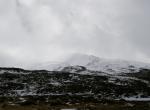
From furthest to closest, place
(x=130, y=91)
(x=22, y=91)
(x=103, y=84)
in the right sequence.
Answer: (x=103, y=84), (x=130, y=91), (x=22, y=91)

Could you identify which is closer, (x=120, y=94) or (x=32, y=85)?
(x=120, y=94)

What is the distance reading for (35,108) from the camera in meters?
55.4

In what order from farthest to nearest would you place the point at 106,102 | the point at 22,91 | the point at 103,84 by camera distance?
1. the point at 103,84
2. the point at 22,91
3. the point at 106,102

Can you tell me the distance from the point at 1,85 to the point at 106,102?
46.3 meters

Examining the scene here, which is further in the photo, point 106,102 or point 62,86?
point 62,86

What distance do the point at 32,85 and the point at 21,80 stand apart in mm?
13371

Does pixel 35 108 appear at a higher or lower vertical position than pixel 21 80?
lower

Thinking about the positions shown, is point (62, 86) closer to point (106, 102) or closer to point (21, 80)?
point (21, 80)

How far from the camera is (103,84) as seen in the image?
116 meters

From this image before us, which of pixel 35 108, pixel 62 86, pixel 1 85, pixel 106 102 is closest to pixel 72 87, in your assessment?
pixel 62 86

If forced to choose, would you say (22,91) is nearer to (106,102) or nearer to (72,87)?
(72,87)

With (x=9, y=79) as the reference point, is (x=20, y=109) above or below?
below

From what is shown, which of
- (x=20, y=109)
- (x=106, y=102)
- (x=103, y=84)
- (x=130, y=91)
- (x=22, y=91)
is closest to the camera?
(x=20, y=109)

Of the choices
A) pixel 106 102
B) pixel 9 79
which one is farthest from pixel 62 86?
pixel 106 102
